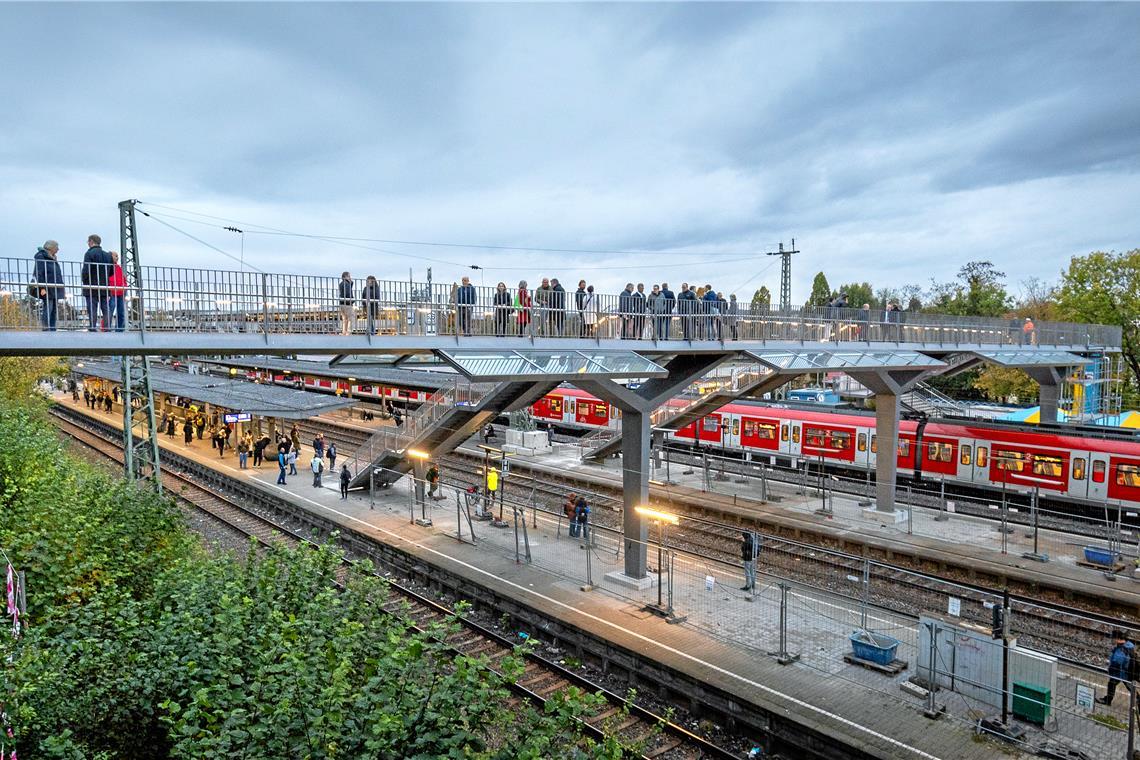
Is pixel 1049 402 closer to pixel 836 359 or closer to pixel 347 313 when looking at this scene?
pixel 836 359

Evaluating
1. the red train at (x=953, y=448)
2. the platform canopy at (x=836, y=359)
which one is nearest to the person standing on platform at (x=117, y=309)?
the platform canopy at (x=836, y=359)

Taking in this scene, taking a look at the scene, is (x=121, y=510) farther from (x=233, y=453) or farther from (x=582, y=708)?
(x=233, y=453)

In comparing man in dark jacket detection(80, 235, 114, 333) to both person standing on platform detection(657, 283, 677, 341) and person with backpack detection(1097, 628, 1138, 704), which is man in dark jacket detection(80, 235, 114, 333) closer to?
person standing on platform detection(657, 283, 677, 341)

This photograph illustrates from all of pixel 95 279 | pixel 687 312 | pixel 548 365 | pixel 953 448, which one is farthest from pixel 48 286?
pixel 953 448

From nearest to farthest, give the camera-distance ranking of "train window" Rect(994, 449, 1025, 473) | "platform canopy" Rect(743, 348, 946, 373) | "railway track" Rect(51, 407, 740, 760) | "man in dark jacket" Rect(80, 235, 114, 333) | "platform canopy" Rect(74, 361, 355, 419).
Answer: "man in dark jacket" Rect(80, 235, 114, 333) < "railway track" Rect(51, 407, 740, 760) < "platform canopy" Rect(743, 348, 946, 373) < "train window" Rect(994, 449, 1025, 473) < "platform canopy" Rect(74, 361, 355, 419)

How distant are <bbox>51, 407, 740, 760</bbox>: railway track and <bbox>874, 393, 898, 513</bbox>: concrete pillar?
499 inches

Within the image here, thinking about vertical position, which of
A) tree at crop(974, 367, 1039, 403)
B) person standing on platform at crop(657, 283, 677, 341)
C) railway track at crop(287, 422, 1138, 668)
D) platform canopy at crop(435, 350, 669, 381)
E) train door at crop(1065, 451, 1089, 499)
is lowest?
railway track at crop(287, 422, 1138, 668)

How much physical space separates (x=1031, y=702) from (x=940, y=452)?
15.9 meters

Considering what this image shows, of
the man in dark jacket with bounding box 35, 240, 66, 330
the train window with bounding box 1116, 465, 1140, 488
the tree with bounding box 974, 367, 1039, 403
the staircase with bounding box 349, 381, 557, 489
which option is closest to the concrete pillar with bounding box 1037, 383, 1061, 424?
the train window with bounding box 1116, 465, 1140, 488

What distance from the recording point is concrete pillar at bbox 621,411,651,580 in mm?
15023

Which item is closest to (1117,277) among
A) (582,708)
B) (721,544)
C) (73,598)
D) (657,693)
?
(721,544)

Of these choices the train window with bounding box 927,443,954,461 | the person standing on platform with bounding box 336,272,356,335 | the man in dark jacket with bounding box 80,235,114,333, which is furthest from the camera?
the train window with bounding box 927,443,954,461

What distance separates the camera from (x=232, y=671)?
20.2ft

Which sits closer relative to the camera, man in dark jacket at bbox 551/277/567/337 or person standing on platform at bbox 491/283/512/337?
person standing on platform at bbox 491/283/512/337
